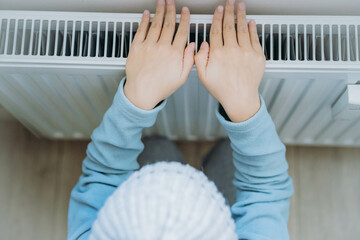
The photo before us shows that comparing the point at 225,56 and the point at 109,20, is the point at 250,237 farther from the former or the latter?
the point at 109,20

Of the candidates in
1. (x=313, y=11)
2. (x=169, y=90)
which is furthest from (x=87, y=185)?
(x=313, y=11)

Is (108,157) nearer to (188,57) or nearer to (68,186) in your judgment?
(188,57)

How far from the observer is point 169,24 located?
522 mm

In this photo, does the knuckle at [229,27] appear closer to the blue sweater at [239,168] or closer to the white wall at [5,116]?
the blue sweater at [239,168]

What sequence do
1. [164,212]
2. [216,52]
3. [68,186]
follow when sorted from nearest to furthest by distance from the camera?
1. [164,212]
2. [216,52]
3. [68,186]

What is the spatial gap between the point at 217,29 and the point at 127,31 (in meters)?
A: 0.15

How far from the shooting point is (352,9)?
53 centimetres

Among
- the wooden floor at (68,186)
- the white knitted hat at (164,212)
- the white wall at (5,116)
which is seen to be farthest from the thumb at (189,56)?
the white wall at (5,116)

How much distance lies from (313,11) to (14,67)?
0.45m

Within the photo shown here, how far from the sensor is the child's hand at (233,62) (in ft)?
1.69

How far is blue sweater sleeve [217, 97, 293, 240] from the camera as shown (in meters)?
0.53

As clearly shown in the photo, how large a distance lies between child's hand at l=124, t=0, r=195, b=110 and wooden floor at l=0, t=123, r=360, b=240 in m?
0.49

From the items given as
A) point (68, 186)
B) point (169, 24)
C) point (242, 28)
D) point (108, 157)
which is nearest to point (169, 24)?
point (169, 24)

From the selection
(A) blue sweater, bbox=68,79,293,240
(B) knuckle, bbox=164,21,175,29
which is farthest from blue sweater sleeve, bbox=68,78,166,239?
(B) knuckle, bbox=164,21,175,29
